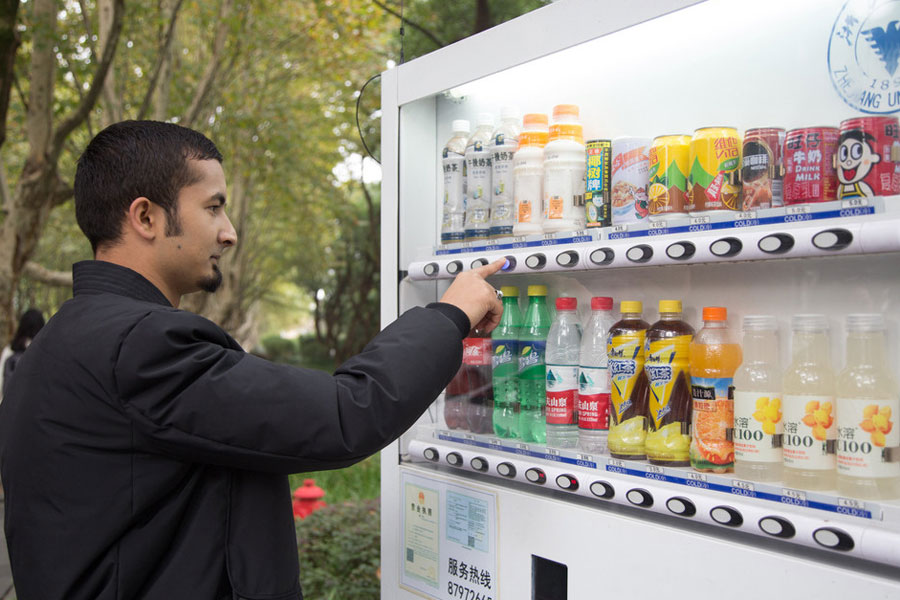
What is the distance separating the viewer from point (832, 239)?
1378mm

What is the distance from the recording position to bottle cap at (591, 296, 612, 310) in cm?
202

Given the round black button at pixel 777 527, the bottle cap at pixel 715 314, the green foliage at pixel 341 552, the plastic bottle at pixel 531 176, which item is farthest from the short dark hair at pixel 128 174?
the green foliage at pixel 341 552

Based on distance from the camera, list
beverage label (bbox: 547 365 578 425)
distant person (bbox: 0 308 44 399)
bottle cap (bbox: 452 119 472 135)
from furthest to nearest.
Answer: distant person (bbox: 0 308 44 399) < bottle cap (bbox: 452 119 472 135) < beverage label (bbox: 547 365 578 425)

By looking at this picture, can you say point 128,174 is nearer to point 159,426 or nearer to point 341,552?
point 159,426

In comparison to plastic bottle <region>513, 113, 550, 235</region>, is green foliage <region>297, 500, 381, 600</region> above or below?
below

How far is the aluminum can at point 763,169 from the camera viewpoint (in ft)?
5.37

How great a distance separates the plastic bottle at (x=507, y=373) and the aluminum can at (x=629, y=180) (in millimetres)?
508

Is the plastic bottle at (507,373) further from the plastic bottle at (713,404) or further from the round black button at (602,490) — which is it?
the plastic bottle at (713,404)

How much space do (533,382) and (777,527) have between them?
877mm

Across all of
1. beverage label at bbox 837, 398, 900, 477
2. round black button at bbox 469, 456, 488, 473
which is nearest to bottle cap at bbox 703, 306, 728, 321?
beverage label at bbox 837, 398, 900, 477

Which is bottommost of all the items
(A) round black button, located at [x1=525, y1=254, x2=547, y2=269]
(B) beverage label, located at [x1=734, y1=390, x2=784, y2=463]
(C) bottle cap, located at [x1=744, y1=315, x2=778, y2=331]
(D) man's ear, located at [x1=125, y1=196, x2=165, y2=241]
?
(B) beverage label, located at [x1=734, y1=390, x2=784, y2=463]

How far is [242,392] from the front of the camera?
1420 mm

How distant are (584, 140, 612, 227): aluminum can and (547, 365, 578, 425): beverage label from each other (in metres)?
0.41

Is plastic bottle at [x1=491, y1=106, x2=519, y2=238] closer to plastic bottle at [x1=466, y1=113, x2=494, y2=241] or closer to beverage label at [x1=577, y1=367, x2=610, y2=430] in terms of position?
plastic bottle at [x1=466, y1=113, x2=494, y2=241]
